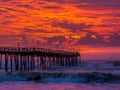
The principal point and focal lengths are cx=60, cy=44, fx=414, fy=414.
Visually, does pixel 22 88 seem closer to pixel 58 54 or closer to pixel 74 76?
pixel 74 76

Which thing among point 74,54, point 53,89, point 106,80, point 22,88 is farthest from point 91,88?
point 74,54

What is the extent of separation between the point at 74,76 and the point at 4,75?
8591 mm

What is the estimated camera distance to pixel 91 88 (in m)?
34.7

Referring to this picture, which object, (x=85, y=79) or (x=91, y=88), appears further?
(x=85, y=79)

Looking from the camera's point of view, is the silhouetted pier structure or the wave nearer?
the wave

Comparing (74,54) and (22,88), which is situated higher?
(22,88)

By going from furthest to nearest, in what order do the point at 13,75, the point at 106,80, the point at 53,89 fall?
the point at 13,75, the point at 106,80, the point at 53,89

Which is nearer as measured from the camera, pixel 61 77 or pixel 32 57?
pixel 61 77

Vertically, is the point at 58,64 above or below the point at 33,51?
below

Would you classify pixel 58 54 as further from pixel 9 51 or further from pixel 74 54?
pixel 9 51

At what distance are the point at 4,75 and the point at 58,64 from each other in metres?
29.1

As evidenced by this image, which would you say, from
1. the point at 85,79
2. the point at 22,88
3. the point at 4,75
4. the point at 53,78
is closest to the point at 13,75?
the point at 4,75

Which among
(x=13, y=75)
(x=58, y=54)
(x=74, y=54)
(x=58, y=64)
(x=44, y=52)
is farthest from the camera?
(x=74, y=54)

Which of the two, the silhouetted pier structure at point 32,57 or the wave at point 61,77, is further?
the silhouetted pier structure at point 32,57
